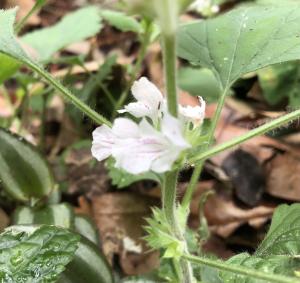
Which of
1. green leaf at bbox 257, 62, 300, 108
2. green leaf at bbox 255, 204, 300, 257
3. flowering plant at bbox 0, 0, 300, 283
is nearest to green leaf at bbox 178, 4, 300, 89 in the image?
flowering plant at bbox 0, 0, 300, 283

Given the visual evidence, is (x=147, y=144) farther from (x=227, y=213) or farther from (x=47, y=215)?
(x=227, y=213)

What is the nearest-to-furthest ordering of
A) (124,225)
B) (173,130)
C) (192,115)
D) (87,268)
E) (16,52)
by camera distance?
1. (173,130)
2. (192,115)
3. (16,52)
4. (87,268)
5. (124,225)

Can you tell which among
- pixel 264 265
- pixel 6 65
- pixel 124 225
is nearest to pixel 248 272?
pixel 264 265

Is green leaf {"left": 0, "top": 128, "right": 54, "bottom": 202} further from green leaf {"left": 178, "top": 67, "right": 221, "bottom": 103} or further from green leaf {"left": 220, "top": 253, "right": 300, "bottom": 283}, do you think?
green leaf {"left": 178, "top": 67, "right": 221, "bottom": 103}

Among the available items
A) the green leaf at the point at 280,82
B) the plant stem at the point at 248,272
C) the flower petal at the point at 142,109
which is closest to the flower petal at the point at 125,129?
the flower petal at the point at 142,109

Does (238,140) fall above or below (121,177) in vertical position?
above

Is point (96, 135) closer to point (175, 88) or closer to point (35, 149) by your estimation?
point (175, 88)

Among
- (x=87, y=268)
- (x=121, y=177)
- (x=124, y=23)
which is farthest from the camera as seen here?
(x=124, y=23)
